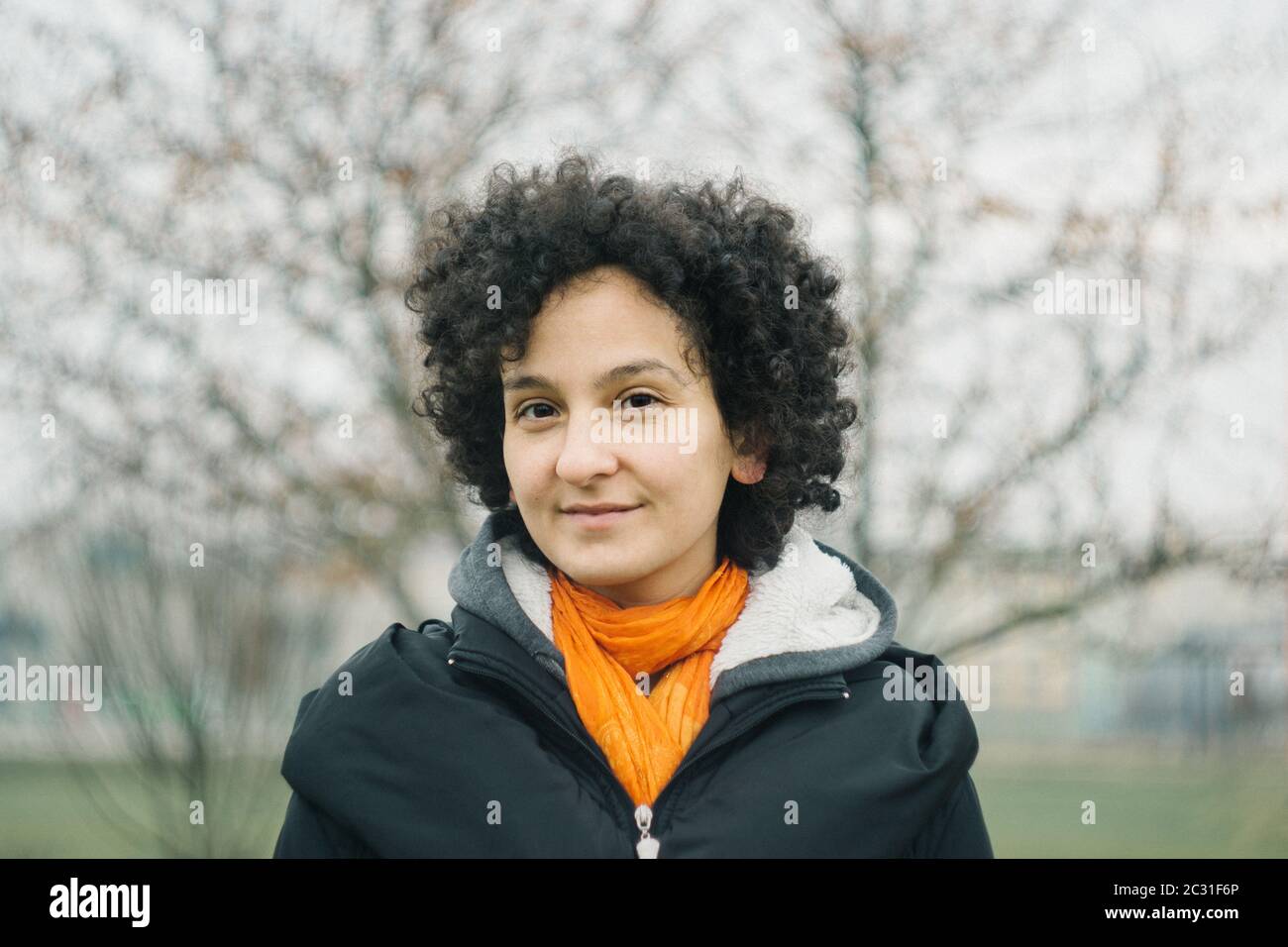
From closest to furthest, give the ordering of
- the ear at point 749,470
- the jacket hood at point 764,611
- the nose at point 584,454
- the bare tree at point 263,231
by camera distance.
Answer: the nose at point 584,454
the jacket hood at point 764,611
the ear at point 749,470
the bare tree at point 263,231

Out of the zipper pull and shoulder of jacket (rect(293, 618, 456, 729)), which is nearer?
the zipper pull

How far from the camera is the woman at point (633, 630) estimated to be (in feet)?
5.32

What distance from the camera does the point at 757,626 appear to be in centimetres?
175

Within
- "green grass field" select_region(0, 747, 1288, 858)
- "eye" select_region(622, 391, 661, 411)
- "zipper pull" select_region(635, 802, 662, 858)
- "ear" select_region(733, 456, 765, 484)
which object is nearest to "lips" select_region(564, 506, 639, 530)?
"eye" select_region(622, 391, 661, 411)

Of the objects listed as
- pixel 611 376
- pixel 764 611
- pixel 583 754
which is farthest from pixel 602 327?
pixel 583 754

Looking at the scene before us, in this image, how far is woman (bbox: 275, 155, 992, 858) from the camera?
5.32 ft

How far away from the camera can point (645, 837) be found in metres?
1.60

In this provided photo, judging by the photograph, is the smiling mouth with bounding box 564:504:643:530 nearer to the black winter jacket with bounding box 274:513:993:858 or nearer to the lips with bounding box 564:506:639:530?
the lips with bounding box 564:506:639:530

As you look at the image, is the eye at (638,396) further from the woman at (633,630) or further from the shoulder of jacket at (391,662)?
the shoulder of jacket at (391,662)

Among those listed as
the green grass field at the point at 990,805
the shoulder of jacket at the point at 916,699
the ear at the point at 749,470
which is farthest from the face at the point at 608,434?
the green grass field at the point at 990,805

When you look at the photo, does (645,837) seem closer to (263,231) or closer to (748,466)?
(748,466)

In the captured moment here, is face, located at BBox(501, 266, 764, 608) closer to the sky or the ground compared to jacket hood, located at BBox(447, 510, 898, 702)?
closer to the sky

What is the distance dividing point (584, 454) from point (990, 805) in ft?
20.6
